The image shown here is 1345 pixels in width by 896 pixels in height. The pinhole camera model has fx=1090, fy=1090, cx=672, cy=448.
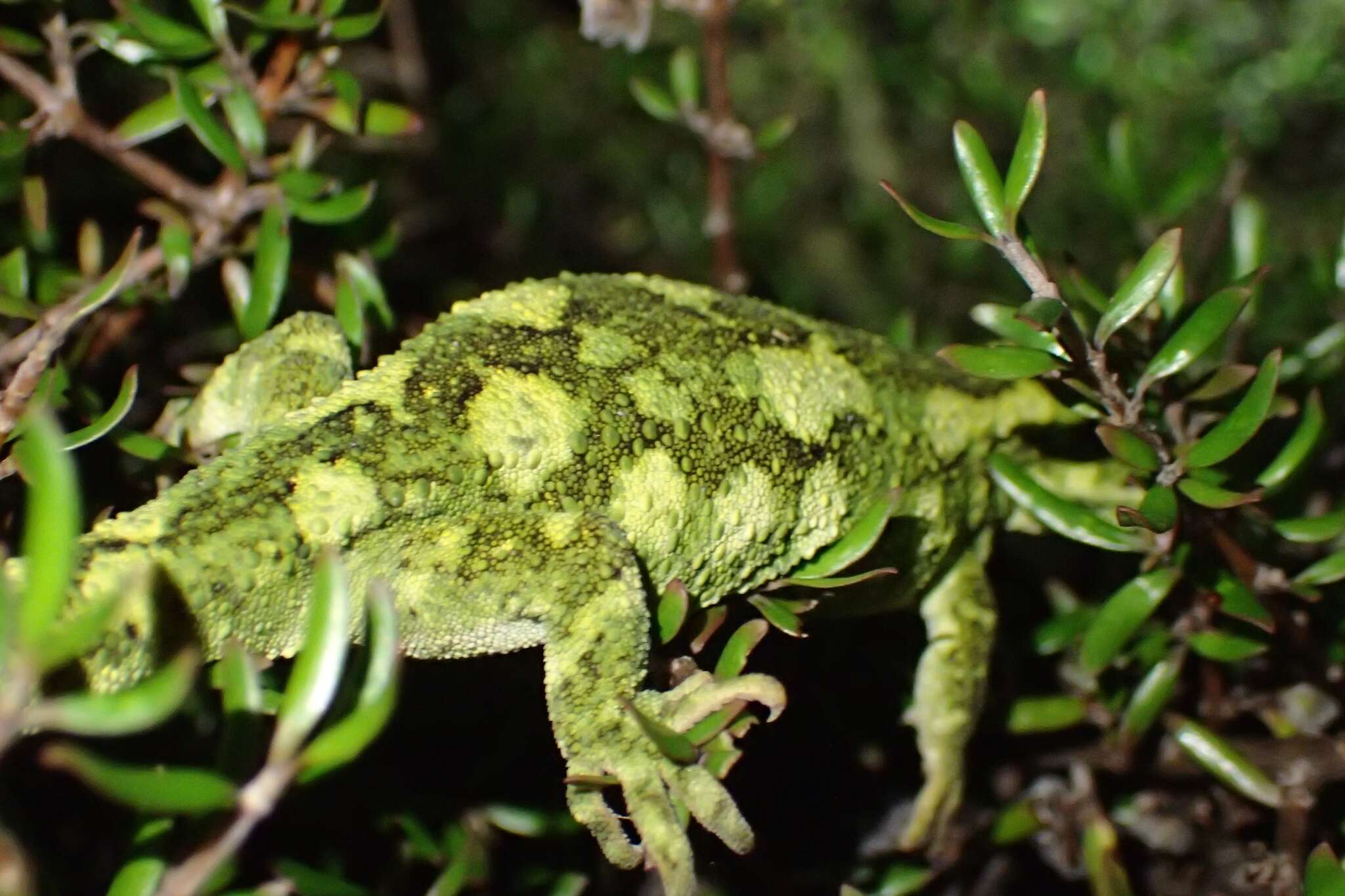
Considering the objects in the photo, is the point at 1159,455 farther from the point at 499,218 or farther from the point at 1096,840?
the point at 499,218

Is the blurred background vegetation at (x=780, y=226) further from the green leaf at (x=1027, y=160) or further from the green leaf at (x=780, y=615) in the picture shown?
the green leaf at (x=1027, y=160)

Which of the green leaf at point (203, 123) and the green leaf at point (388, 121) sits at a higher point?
the green leaf at point (203, 123)

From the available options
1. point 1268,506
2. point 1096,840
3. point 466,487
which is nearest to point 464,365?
point 466,487

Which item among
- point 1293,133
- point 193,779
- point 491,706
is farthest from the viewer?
point 1293,133

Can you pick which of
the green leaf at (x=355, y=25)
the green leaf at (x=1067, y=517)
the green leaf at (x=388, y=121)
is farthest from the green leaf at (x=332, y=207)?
the green leaf at (x=1067, y=517)

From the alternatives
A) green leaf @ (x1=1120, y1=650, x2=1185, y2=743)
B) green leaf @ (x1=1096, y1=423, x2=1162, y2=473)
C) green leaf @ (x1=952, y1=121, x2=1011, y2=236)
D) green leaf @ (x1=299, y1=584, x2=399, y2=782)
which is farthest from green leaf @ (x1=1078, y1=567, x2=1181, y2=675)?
green leaf @ (x1=299, y1=584, x2=399, y2=782)

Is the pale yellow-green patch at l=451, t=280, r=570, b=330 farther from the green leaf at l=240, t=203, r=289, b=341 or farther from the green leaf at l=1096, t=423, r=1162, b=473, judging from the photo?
the green leaf at l=1096, t=423, r=1162, b=473

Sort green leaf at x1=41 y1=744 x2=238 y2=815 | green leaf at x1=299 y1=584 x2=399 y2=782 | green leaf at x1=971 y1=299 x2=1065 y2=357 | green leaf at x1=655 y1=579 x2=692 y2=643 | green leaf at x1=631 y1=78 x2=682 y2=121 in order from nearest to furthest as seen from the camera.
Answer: green leaf at x1=41 y1=744 x2=238 y2=815
green leaf at x1=299 y1=584 x2=399 y2=782
green leaf at x1=655 y1=579 x2=692 y2=643
green leaf at x1=971 y1=299 x2=1065 y2=357
green leaf at x1=631 y1=78 x2=682 y2=121
